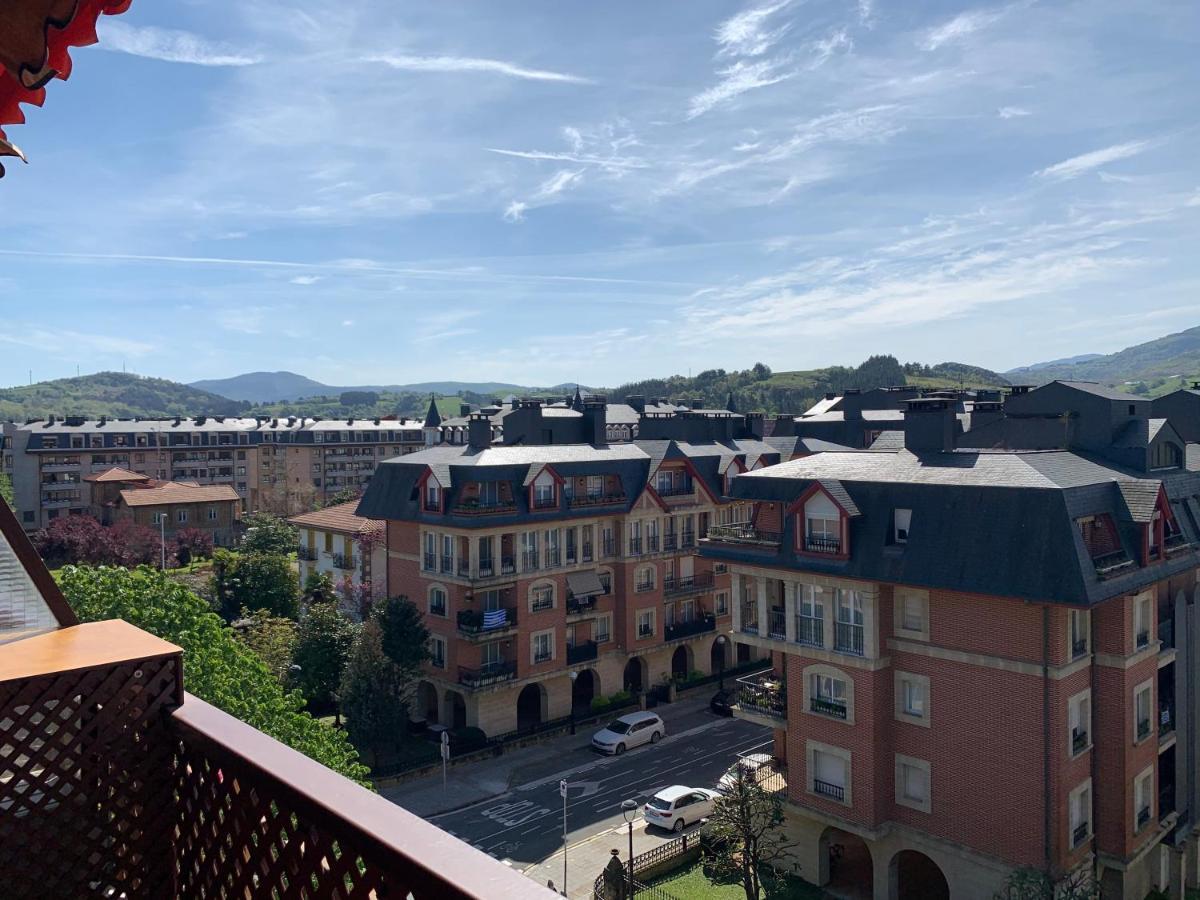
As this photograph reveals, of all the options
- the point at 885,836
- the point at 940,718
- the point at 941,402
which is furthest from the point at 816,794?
the point at 941,402

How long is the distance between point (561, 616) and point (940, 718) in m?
22.6

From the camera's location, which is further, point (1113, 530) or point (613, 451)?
point (613, 451)

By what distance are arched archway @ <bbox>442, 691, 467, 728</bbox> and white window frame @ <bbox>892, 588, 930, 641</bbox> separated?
916 inches

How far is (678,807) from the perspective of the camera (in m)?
33.5

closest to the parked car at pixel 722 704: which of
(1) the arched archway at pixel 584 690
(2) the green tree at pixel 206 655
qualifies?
(1) the arched archway at pixel 584 690

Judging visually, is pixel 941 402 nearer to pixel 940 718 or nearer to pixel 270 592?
pixel 940 718

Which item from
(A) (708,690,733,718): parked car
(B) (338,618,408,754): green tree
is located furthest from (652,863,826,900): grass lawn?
(A) (708,690,733,718): parked car

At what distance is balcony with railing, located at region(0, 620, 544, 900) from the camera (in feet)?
14.3

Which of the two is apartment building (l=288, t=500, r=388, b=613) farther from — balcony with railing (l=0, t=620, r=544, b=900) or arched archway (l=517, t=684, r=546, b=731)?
balcony with railing (l=0, t=620, r=544, b=900)

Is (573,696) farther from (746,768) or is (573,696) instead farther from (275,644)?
(746,768)

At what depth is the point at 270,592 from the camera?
56.2m

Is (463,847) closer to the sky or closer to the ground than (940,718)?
closer to the sky

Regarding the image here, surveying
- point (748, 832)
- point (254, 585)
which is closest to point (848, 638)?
point (748, 832)

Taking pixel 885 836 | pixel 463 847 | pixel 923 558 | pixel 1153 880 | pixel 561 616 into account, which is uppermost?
pixel 463 847
